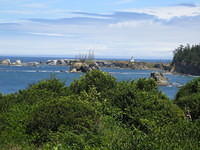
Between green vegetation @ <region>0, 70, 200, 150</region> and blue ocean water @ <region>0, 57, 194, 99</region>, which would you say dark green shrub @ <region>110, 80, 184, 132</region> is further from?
blue ocean water @ <region>0, 57, 194, 99</region>

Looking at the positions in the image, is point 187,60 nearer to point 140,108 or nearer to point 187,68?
point 187,68

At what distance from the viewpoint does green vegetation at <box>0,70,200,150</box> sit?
10.1 metres

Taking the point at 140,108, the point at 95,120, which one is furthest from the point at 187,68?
the point at 95,120

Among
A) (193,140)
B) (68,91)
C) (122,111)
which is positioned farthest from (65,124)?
(68,91)

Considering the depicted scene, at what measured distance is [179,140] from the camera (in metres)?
9.56

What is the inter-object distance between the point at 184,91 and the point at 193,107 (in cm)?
626

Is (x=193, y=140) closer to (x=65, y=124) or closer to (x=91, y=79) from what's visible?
(x=65, y=124)

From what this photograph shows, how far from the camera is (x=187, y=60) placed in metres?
126

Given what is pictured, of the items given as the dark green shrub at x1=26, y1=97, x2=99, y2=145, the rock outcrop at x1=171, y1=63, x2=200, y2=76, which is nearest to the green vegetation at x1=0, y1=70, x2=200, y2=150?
the dark green shrub at x1=26, y1=97, x2=99, y2=145

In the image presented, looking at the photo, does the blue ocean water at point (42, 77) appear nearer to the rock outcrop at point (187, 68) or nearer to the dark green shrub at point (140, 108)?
the rock outcrop at point (187, 68)

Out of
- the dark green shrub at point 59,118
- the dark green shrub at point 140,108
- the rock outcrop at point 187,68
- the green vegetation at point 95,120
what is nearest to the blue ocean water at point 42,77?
the rock outcrop at point 187,68

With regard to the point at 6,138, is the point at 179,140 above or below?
above

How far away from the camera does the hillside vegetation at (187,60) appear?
122125 millimetres

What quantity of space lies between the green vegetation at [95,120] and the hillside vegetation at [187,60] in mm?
100600
